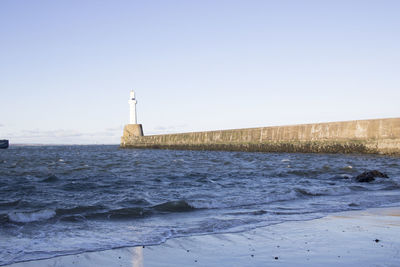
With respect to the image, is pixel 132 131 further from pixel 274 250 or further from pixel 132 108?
pixel 274 250

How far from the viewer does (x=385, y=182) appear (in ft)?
26.6

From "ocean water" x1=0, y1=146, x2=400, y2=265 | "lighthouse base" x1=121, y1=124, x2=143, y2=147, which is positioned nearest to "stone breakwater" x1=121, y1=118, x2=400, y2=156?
"ocean water" x1=0, y1=146, x2=400, y2=265

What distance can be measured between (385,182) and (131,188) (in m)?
5.13

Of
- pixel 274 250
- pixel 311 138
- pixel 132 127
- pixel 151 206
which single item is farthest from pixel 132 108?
pixel 274 250

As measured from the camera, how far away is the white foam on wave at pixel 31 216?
4.75 meters

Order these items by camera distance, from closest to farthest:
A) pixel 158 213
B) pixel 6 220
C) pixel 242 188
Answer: pixel 6 220, pixel 158 213, pixel 242 188

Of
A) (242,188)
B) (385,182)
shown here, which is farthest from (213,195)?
(385,182)

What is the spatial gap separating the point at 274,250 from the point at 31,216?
3.19 meters

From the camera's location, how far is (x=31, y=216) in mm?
4891

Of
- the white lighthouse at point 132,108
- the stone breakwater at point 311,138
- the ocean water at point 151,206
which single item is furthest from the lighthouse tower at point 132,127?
the ocean water at point 151,206

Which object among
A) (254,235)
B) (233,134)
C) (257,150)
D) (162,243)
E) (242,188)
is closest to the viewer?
(162,243)

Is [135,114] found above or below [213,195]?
above

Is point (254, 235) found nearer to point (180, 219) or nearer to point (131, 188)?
point (180, 219)

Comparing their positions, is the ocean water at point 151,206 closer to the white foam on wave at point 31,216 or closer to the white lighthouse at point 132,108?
the white foam on wave at point 31,216
